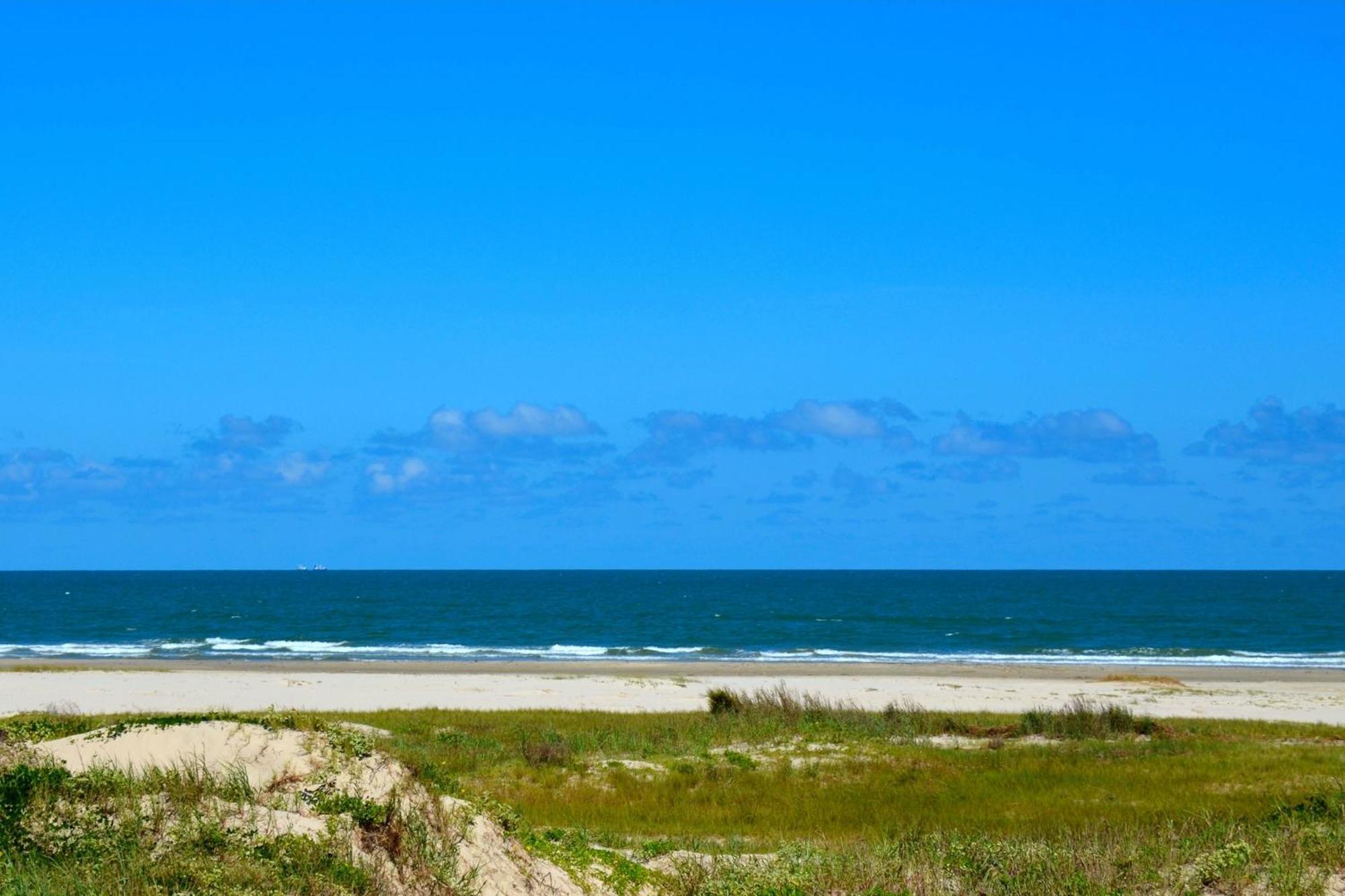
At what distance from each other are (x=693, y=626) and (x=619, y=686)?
4157 centimetres

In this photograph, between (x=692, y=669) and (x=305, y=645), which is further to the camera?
(x=305, y=645)

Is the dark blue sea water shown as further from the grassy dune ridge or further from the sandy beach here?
the grassy dune ridge

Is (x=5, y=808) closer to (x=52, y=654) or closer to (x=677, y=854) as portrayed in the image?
(x=677, y=854)

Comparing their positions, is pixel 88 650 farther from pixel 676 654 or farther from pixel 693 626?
pixel 693 626

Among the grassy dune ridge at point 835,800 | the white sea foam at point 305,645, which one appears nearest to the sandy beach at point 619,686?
the grassy dune ridge at point 835,800

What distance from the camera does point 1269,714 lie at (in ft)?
103

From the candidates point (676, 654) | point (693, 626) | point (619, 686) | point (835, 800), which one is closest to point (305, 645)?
point (676, 654)

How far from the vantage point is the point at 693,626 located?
3135 inches

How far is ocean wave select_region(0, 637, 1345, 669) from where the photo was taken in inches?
2228

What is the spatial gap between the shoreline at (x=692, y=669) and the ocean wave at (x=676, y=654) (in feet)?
4.48

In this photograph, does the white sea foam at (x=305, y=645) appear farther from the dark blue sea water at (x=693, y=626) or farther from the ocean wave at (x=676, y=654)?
the dark blue sea water at (x=693, y=626)

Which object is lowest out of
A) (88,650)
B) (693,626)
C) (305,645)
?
(88,650)

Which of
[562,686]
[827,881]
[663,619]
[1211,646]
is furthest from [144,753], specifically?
[663,619]

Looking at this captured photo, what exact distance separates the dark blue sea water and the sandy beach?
663cm
